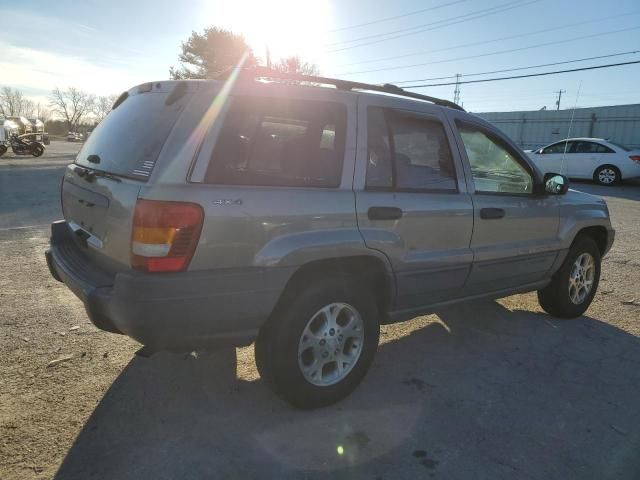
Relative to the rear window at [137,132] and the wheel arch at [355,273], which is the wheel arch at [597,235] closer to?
the wheel arch at [355,273]

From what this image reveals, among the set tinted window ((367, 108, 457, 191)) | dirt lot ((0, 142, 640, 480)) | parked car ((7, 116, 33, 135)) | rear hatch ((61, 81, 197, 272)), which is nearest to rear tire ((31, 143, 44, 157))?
parked car ((7, 116, 33, 135))

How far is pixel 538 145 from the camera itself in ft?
78.4

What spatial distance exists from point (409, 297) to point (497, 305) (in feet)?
6.71

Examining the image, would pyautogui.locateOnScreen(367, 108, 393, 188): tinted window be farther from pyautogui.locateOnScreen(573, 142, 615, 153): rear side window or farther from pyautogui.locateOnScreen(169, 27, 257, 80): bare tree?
pyautogui.locateOnScreen(169, 27, 257, 80): bare tree

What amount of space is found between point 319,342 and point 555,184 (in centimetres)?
246

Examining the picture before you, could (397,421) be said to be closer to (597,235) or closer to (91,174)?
(91,174)

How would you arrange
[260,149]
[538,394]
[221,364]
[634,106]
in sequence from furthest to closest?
[634,106] → [221,364] → [538,394] → [260,149]

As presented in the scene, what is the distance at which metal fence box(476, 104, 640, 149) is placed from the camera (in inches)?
829

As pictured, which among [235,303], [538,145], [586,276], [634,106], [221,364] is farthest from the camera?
[538,145]

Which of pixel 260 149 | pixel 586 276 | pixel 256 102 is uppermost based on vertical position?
pixel 256 102

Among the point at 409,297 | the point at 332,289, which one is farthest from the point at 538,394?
the point at 332,289

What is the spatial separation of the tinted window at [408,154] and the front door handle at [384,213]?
0.16m

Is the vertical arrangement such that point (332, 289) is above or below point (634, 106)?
below

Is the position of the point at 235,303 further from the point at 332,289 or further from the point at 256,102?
the point at 256,102
